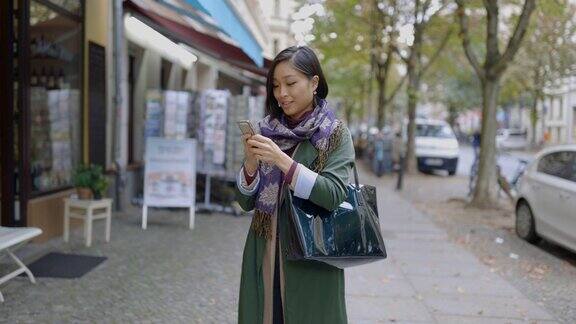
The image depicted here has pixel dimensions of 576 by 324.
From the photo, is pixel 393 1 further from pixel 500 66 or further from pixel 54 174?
pixel 54 174

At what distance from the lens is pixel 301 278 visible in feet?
7.72

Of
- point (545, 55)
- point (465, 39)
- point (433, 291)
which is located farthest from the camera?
point (545, 55)

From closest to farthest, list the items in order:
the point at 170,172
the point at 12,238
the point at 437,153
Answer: the point at 12,238 < the point at 170,172 < the point at 437,153

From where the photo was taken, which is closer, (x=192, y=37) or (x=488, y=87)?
(x=192, y=37)

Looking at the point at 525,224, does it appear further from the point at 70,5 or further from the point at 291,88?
the point at 291,88

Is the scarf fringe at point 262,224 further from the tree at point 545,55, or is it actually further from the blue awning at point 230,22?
the tree at point 545,55

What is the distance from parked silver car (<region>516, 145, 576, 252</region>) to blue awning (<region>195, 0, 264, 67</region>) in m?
4.49

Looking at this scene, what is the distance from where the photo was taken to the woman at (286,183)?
233 centimetres

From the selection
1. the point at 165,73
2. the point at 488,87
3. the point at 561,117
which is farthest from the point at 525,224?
the point at 561,117

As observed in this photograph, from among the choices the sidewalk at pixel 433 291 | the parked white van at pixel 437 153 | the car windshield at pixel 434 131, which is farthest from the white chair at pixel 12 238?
the car windshield at pixel 434 131

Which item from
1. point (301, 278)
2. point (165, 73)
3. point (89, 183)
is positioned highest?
point (165, 73)

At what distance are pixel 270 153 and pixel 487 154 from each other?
10328 mm

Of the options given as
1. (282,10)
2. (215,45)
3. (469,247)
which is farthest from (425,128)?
(282,10)

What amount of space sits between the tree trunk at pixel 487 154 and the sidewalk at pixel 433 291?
139 inches
